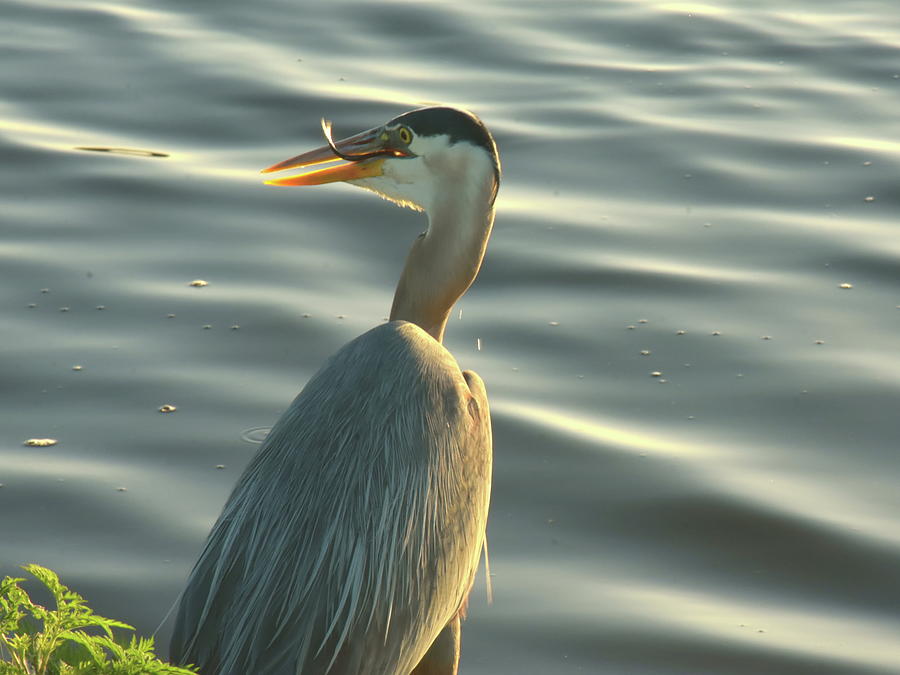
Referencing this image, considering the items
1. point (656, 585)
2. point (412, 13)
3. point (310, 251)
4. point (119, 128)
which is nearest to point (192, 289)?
point (310, 251)

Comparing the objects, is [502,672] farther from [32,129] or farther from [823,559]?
[32,129]

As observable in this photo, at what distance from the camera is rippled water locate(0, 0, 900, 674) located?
5469 mm

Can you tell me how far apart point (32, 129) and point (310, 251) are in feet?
7.57

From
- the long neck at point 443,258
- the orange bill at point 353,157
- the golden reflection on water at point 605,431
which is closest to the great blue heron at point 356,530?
the long neck at point 443,258

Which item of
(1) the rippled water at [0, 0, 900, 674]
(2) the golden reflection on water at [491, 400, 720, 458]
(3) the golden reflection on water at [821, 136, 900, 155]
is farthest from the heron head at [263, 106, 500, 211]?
(3) the golden reflection on water at [821, 136, 900, 155]

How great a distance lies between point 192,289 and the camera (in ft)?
24.1

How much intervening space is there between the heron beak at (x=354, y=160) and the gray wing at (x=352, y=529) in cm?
85

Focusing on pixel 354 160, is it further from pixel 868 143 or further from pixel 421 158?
pixel 868 143

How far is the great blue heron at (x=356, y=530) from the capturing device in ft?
12.4

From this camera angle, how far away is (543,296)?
7.50 m

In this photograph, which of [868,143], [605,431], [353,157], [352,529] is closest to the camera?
[352,529]

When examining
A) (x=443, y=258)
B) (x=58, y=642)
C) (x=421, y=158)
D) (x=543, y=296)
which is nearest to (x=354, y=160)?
(x=421, y=158)

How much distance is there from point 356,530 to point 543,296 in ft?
12.0

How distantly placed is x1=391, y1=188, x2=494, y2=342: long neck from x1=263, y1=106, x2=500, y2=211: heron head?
50 mm
